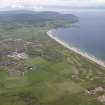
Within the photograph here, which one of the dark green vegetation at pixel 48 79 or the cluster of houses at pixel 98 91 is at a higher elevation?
the cluster of houses at pixel 98 91

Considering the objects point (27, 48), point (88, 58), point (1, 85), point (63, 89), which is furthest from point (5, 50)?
point (63, 89)

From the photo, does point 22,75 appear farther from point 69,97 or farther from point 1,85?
point 69,97

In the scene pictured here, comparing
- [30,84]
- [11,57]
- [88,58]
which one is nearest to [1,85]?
[30,84]

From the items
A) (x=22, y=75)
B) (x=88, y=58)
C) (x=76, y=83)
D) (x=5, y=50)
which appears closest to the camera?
(x=76, y=83)

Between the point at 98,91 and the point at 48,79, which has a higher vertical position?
the point at 98,91

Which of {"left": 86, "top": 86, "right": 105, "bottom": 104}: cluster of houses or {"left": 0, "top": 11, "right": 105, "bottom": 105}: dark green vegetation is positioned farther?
{"left": 0, "top": 11, "right": 105, "bottom": 105}: dark green vegetation

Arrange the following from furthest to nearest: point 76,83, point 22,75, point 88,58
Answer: point 88,58, point 22,75, point 76,83

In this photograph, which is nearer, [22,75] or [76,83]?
[76,83]

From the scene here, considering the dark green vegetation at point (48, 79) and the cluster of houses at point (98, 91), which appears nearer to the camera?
the cluster of houses at point (98, 91)

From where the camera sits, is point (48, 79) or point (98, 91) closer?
point (98, 91)

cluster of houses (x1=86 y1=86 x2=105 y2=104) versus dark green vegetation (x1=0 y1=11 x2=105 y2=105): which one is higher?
cluster of houses (x1=86 y1=86 x2=105 y2=104)
